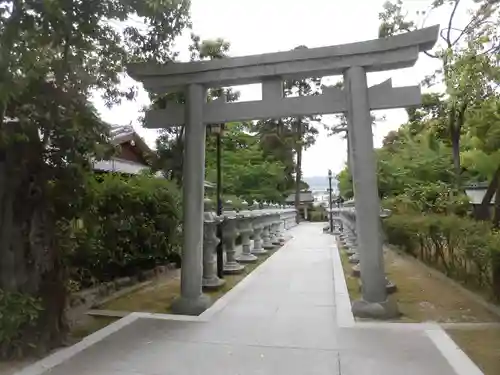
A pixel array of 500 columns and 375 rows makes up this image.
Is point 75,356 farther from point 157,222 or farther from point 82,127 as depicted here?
point 157,222

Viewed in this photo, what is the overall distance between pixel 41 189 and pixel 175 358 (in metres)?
2.19

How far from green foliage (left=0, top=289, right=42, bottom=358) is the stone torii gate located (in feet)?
7.06

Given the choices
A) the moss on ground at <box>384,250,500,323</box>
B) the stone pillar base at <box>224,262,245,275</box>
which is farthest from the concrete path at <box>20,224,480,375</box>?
the stone pillar base at <box>224,262,245,275</box>

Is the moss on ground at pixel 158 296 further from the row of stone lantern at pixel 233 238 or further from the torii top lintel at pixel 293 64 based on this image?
the torii top lintel at pixel 293 64

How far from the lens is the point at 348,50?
542 centimetres

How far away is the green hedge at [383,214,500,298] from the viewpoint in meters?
5.51

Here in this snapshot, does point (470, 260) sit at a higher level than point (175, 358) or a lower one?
higher

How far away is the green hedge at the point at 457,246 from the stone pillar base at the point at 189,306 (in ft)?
12.9

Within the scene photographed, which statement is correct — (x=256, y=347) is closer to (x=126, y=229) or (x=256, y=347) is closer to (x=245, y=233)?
(x=126, y=229)

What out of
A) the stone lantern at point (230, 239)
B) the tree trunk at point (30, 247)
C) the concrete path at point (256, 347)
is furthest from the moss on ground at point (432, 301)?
the tree trunk at point (30, 247)

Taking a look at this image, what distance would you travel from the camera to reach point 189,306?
5.65m

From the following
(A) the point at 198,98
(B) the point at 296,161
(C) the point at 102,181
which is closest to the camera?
(A) the point at 198,98

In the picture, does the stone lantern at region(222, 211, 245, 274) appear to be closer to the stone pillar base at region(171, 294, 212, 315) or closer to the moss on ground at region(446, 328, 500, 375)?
the stone pillar base at region(171, 294, 212, 315)

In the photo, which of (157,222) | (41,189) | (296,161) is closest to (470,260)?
(157,222)
